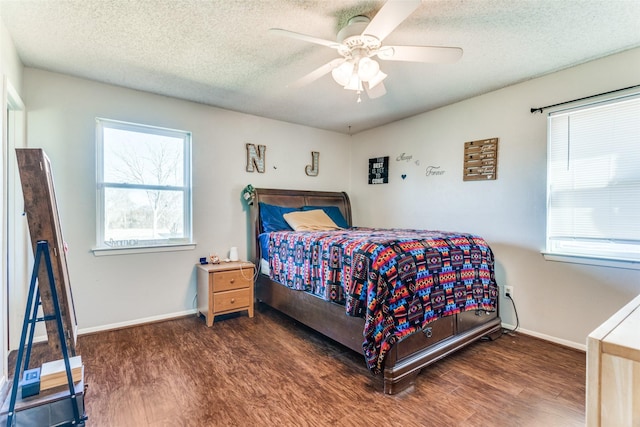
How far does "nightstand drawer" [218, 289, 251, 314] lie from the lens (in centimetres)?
313

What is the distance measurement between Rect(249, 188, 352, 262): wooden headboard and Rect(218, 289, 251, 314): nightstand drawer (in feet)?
1.80

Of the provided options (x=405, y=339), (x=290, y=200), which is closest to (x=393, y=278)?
(x=405, y=339)

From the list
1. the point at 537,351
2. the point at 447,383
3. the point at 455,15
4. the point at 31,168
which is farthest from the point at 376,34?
the point at 537,351

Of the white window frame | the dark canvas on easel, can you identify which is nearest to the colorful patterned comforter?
the white window frame

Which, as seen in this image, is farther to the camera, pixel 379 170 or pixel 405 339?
pixel 379 170

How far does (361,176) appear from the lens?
4742 millimetres

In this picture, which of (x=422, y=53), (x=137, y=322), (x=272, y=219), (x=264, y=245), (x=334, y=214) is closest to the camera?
(x=422, y=53)

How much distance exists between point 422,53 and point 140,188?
2.95 metres

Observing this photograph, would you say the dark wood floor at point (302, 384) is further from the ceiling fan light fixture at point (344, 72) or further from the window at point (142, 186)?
the ceiling fan light fixture at point (344, 72)

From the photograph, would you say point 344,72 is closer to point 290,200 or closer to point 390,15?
point 390,15

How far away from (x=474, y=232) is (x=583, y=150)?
3.86 feet

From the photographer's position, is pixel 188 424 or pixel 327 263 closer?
pixel 188 424

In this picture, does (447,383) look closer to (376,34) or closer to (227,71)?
(376,34)

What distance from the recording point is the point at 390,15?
1.54 metres
